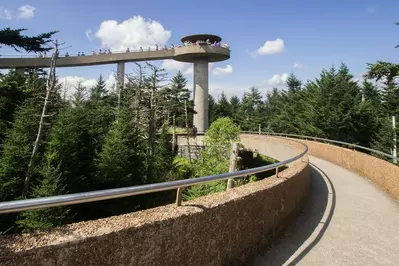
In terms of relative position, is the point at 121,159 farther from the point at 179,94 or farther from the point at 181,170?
the point at 179,94

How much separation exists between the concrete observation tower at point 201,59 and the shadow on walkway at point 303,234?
39486 mm

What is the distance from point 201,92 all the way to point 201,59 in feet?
17.6

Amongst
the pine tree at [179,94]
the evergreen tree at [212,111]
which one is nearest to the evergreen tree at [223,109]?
the evergreen tree at [212,111]

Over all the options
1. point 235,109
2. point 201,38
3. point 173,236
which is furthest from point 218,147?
point 235,109

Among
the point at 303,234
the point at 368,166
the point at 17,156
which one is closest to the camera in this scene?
the point at 303,234

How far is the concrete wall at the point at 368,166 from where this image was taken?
1013 cm

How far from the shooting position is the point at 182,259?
3754 mm

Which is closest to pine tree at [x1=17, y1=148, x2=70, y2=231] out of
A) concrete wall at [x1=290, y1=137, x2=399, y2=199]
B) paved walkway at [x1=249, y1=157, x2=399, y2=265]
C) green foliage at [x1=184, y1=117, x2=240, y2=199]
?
green foliage at [x1=184, y1=117, x2=240, y2=199]

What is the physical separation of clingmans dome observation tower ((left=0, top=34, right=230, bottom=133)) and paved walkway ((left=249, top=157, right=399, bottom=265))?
39.0 metres

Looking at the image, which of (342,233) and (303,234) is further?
(342,233)

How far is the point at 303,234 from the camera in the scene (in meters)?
6.45

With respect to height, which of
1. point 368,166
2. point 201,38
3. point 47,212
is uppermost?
point 201,38

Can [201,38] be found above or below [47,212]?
above

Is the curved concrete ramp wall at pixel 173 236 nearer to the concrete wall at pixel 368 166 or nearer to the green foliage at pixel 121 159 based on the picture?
the concrete wall at pixel 368 166
